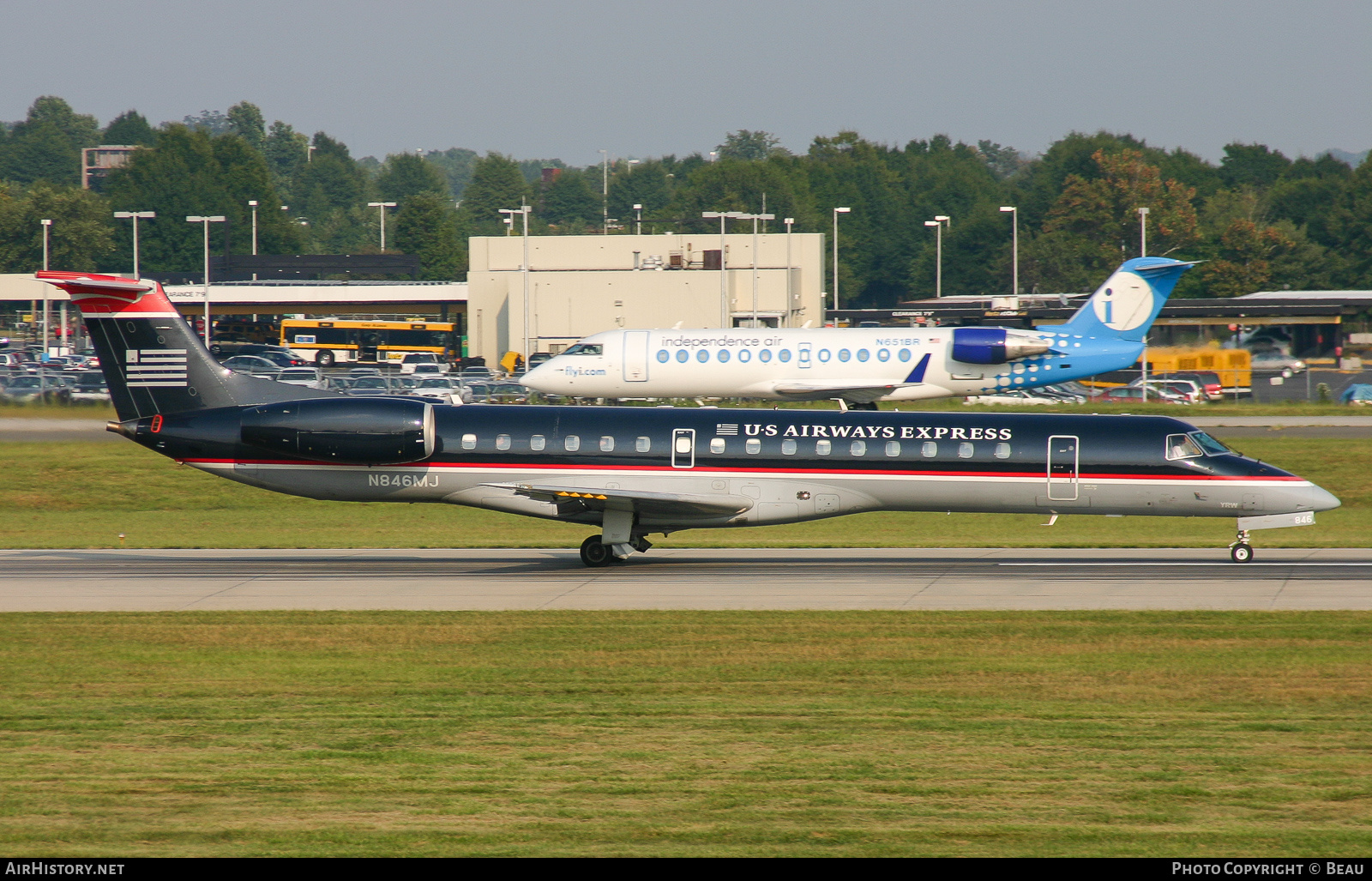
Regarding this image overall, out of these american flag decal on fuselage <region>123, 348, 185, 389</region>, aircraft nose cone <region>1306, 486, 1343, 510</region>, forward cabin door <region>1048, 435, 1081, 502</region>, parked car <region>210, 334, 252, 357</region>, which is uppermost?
parked car <region>210, 334, 252, 357</region>

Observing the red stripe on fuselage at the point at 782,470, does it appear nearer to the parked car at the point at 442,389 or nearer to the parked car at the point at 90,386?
the parked car at the point at 90,386

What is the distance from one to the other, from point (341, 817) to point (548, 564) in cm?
1583

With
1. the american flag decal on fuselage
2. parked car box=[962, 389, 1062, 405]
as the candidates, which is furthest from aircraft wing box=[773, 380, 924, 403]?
the american flag decal on fuselage

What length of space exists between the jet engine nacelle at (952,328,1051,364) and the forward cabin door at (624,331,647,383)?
9232 mm

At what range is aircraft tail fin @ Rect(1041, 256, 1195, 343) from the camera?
4122 cm

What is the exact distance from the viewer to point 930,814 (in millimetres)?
10492

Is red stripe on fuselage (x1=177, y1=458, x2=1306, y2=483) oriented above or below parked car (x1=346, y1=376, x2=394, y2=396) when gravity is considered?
below

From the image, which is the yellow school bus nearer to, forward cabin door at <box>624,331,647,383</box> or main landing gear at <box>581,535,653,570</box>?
forward cabin door at <box>624,331,647,383</box>

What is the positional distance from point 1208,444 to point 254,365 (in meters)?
53.6

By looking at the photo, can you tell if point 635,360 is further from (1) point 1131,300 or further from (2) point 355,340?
(2) point 355,340

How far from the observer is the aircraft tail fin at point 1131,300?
41219 mm

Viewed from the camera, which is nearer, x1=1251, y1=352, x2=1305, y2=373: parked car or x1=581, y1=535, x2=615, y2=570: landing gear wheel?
x1=581, y1=535, x2=615, y2=570: landing gear wheel

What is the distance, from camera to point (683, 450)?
2466 centimetres

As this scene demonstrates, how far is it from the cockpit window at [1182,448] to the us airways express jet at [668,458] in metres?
0.03
